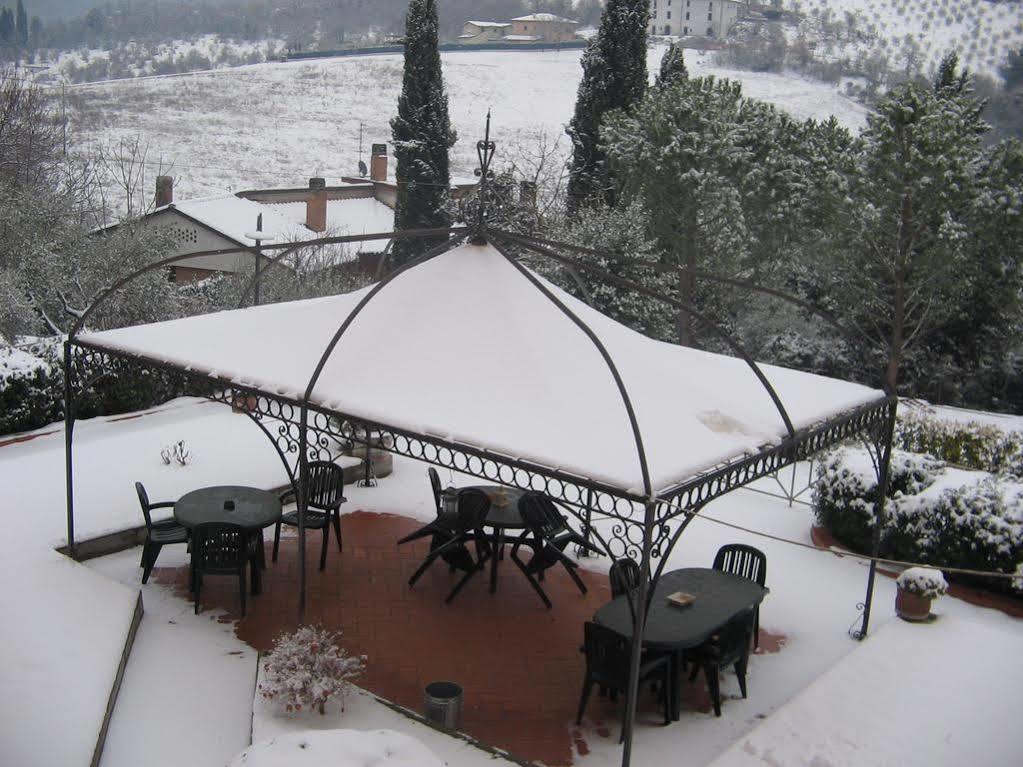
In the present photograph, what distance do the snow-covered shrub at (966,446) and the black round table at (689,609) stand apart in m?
4.98

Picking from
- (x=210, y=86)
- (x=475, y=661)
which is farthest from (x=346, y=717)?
(x=210, y=86)

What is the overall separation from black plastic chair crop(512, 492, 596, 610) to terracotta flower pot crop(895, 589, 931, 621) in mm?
2480

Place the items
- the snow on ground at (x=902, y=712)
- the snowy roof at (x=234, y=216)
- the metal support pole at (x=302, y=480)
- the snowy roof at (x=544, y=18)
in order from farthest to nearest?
the snowy roof at (x=544, y=18) → the snowy roof at (x=234, y=216) → the metal support pole at (x=302, y=480) → the snow on ground at (x=902, y=712)

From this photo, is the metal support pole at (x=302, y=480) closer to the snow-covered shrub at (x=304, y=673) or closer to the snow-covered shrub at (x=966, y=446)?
the snow-covered shrub at (x=304, y=673)

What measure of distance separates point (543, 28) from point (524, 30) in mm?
1780

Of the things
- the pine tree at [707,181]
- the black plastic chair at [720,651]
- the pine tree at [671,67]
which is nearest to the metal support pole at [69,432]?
the black plastic chair at [720,651]

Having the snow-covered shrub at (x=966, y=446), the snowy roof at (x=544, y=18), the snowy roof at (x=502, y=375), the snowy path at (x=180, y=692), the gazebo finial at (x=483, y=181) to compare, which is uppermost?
the snowy roof at (x=544, y=18)

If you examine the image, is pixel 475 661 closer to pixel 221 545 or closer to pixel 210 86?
pixel 221 545

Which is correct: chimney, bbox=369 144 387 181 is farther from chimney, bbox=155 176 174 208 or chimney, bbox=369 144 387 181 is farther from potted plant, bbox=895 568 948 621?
potted plant, bbox=895 568 948 621

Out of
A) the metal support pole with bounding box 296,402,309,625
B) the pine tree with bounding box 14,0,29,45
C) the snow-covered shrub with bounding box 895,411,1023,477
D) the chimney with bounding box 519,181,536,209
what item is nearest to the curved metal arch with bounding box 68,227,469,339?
the metal support pole with bounding box 296,402,309,625

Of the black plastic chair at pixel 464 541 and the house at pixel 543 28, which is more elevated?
the house at pixel 543 28

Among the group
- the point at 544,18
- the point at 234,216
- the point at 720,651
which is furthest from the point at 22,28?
the point at 720,651

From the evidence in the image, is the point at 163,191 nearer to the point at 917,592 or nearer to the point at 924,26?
the point at 917,592

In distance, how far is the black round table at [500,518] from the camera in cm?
738
